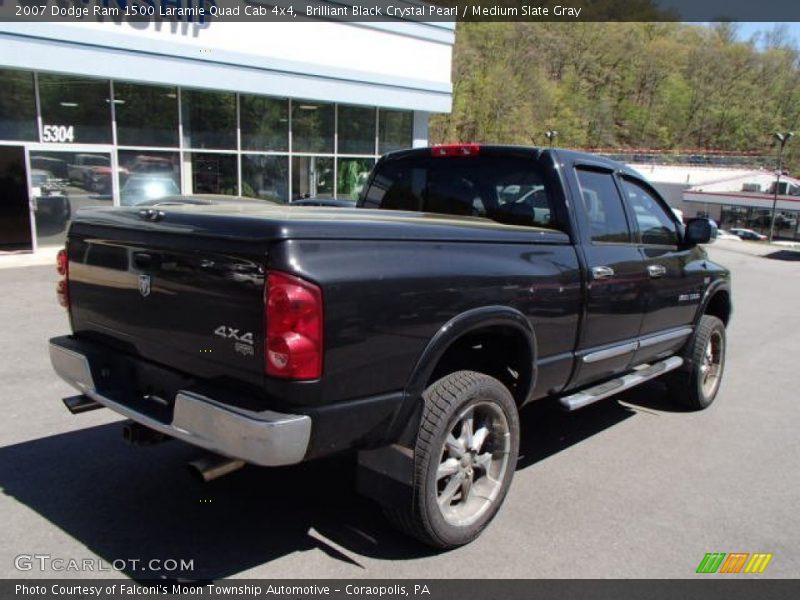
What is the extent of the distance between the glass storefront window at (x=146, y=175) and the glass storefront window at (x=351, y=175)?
5.26 m

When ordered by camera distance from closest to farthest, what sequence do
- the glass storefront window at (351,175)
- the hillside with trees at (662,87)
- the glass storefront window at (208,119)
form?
1. the glass storefront window at (208,119)
2. the glass storefront window at (351,175)
3. the hillside with trees at (662,87)

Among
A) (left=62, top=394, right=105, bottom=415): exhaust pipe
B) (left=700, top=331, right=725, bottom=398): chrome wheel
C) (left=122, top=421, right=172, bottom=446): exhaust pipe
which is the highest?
(left=62, top=394, right=105, bottom=415): exhaust pipe

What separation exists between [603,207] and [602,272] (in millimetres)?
591

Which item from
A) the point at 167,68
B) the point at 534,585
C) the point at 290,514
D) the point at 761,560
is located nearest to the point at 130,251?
the point at 290,514

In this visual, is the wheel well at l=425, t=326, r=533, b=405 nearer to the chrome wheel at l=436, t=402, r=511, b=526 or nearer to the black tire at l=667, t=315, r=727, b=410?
the chrome wheel at l=436, t=402, r=511, b=526

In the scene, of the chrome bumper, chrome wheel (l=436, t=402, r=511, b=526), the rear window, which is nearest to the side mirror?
the rear window

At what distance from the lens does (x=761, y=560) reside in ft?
11.0

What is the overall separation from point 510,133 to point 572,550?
2752 inches

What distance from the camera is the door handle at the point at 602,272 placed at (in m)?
4.03

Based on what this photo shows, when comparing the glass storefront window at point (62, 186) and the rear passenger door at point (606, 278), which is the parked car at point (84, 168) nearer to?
the glass storefront window at point (62, 186)

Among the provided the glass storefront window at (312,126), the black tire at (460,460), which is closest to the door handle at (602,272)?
the black tire at (460,460)

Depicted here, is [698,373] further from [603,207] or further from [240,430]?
[240,430]

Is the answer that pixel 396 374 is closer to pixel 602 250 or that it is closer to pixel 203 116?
pixel 602 250

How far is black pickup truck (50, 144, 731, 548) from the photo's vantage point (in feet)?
8.43
